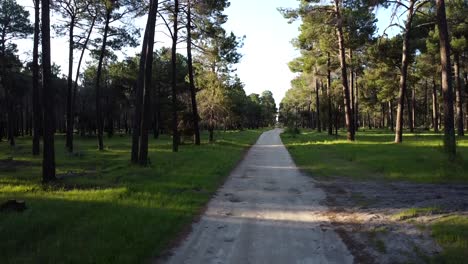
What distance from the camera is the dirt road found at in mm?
6766

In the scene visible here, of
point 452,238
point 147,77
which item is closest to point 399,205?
point 452,238

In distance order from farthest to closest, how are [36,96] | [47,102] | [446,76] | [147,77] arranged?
[36,96] < [147,77] < [446,76] < [47,102]

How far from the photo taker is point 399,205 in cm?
1045

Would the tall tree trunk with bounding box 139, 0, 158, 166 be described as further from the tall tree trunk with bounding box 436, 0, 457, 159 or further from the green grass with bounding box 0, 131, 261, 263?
the tall tree trunk with bounding box 436, 0, 457, 159

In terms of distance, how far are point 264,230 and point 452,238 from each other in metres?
3.03

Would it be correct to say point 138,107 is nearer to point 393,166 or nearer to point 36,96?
point 36,96

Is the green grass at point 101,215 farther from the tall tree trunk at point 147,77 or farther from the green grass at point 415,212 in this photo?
the green grass at point 415,212

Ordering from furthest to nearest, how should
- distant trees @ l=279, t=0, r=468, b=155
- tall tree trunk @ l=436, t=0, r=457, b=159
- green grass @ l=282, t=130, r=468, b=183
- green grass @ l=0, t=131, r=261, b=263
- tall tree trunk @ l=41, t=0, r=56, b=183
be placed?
distant trees @ l=279, t=0, r=468, b=155 → tall tree trunk @ l=436, t=0, r=457, b=159 → green grass @ l=282, t=130, r=468, b=183 → tall tree trunk @ l=41, t=0, r=56, b=183 → green grass @ l=0, t=131, r=261, b=263

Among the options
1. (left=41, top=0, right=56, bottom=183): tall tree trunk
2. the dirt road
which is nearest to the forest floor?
the dirt road

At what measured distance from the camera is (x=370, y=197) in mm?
11844

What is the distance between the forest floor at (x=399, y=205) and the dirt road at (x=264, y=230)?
37 cm

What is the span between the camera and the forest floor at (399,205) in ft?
22.7

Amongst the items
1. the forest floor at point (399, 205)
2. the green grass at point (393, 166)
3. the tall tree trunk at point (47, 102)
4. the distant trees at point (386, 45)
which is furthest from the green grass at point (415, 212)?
the tall tree trunk at point (47, 102)

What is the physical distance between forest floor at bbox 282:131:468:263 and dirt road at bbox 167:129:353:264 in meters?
0.37
